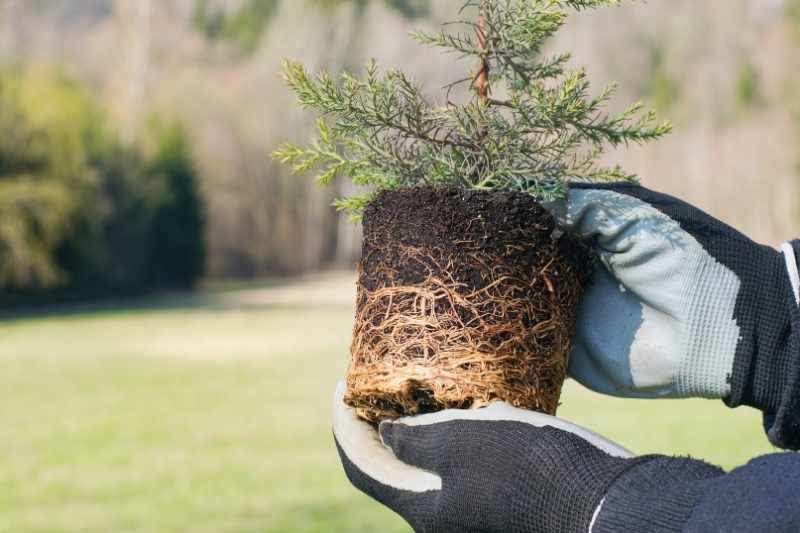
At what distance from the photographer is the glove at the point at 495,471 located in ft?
4.39

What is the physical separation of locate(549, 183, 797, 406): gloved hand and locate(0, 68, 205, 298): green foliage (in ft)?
84.9

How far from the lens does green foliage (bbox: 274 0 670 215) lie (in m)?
1.71

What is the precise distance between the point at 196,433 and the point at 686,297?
8.27m

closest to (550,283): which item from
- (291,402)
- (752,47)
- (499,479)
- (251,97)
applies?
(499,479)

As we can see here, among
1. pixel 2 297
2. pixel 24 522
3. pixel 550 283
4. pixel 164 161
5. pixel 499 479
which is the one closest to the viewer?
pixel 499 479

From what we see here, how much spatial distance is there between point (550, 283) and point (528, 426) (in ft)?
1.03

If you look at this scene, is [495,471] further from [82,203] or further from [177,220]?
[177,220]

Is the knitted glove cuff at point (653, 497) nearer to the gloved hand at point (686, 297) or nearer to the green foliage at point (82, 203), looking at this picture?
the gloved hand at point (686, 297)

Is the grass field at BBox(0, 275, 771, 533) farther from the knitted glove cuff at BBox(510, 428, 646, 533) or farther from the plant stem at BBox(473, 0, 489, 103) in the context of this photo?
the knitted glove cuff at BBox(510, 428, 646, 533)

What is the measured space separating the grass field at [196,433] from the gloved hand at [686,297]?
439cm

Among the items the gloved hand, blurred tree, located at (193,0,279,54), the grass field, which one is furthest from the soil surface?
blurred tree, located at (193,0,279,54)

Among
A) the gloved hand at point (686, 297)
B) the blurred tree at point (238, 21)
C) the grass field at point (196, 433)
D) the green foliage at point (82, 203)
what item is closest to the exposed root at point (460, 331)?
the gloved hand at point (686, 297)

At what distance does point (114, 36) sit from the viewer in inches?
1592

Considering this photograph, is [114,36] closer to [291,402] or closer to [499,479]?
[291,402]
